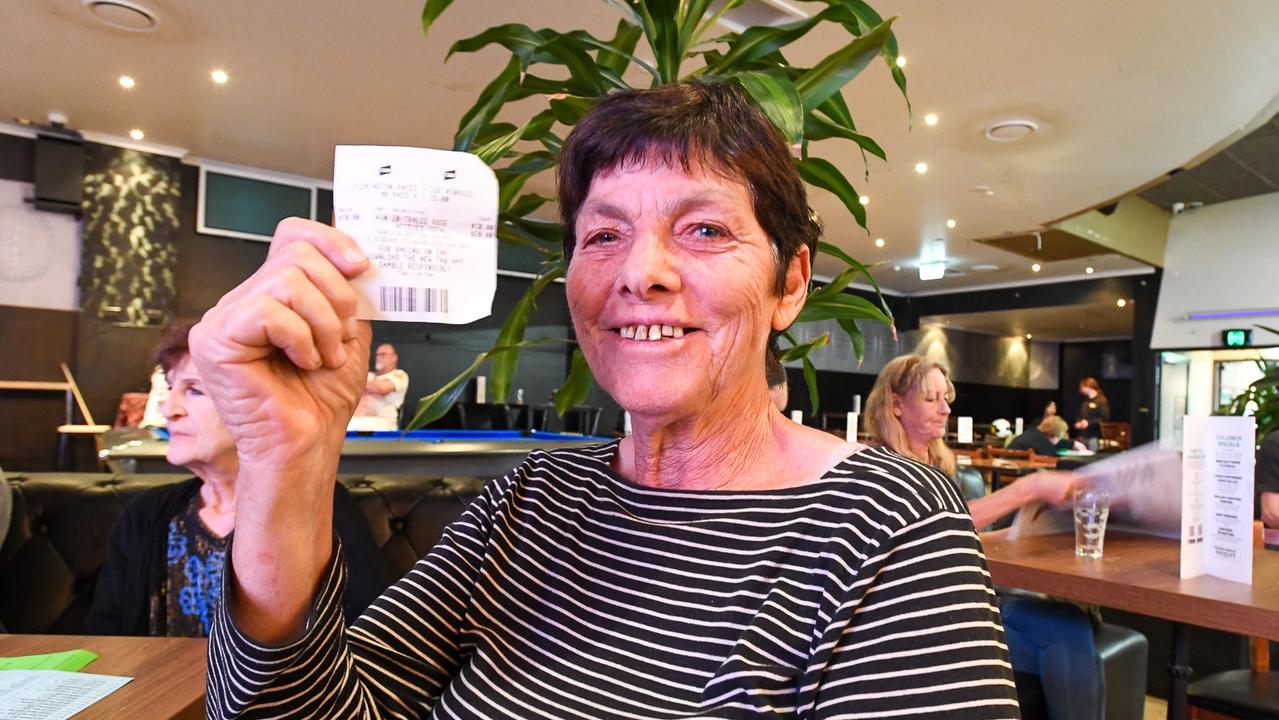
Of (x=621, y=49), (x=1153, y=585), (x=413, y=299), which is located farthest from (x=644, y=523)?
(x=1153, y=585)

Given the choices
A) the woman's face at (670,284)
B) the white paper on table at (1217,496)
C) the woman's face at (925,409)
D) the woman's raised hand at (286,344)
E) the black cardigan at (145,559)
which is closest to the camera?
the woman's raised hand at (286,344)

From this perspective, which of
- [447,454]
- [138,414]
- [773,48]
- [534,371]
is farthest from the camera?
[534,371]

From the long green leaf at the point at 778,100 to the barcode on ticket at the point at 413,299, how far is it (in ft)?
2.23

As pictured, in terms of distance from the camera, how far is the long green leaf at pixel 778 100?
1154 millimetres

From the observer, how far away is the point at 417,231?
608 mm

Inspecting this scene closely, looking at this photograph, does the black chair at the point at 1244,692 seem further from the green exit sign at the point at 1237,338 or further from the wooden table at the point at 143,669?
the green exit sign at the point at 1237,338

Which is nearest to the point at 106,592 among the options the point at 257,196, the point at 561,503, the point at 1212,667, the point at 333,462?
the point at 561,503

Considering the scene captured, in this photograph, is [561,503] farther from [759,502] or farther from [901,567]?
[901,567]

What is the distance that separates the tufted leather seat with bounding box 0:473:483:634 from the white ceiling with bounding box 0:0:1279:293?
3024 millimetres

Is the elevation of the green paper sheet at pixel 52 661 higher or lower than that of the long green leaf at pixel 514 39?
lower

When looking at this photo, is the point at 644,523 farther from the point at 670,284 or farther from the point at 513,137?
the point at 513,137

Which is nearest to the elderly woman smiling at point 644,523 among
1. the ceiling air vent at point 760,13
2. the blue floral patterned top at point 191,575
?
the blue floral patterned top at point 191,575

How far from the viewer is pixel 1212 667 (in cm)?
318

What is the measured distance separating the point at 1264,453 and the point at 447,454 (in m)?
3.47
